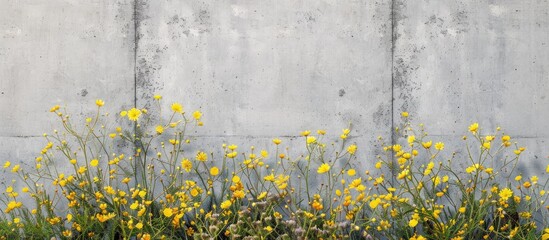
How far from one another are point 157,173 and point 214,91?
447mm

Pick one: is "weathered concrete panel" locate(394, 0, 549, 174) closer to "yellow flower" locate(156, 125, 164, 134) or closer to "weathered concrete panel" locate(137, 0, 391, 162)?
"weathered concrete panel" locate(137, 0, 391, 162)

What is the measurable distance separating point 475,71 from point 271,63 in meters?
0.92

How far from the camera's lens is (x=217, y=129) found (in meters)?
3.43

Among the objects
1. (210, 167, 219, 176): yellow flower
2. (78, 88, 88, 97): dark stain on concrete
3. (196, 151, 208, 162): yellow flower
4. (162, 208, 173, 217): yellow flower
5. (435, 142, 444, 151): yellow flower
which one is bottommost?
(162, 208, 173, 217): yellow flower

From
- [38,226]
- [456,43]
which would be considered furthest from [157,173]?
[456,43]

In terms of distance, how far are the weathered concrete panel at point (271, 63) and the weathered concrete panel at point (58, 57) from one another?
0.37 ft

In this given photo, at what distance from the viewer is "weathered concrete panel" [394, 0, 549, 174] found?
346cm

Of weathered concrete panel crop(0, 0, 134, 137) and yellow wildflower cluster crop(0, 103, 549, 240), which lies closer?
yellow wildflower cluster crop(0, 103, 549, 240)

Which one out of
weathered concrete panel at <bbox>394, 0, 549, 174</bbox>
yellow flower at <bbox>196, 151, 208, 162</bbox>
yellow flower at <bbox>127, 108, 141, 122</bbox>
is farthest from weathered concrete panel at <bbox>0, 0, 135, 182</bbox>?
weathered concrete panel at <bbox>394, 0, 549, 174</bbox>

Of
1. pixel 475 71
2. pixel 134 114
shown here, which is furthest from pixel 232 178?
pixel 475 71

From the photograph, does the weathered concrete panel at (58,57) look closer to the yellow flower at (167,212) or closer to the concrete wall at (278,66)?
the concrete wall at (278,66)

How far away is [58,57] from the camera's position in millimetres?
3443

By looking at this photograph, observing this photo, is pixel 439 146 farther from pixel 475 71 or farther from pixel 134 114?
pixel 134 114

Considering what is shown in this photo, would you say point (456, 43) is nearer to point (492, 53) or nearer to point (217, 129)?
point (492, 53)
